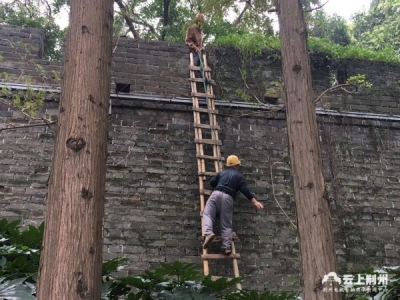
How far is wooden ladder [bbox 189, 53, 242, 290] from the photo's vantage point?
16.9ft

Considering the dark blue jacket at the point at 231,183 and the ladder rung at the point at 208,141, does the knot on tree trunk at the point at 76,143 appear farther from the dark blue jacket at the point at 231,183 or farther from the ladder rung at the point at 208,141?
the ladder rung at the point at 208,141

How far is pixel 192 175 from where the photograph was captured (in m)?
5.36

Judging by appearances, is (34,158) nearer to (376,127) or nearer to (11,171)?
(11,171)

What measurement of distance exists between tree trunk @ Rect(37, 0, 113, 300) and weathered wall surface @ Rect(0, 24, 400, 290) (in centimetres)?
260

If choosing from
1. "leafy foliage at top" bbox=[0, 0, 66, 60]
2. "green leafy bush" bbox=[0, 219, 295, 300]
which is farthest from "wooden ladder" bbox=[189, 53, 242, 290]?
"leafy foliage at top" bbox=[0, 0, 66, 60]

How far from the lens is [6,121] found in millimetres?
5289

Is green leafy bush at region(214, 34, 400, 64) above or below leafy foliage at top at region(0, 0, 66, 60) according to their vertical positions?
below

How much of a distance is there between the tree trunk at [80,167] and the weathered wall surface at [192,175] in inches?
102

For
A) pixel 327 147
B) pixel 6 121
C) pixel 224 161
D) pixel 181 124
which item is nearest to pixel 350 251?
pixel 327 147

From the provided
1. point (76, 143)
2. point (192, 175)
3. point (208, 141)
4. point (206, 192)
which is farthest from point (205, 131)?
point (76, 143)

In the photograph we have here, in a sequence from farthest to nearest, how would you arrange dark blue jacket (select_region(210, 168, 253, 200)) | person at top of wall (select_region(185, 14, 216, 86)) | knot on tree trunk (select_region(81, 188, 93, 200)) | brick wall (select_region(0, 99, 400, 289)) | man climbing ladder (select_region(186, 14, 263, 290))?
person at top of wall (select_region(185, 14, 216, 86)), brick wall (select_region(0, 99, 400, 289)), dark blue jacket (select_region(210, 168, 253, 200)), man climbing ladder (select_region(186, 14, 263, 290)), knot on tree trunk (select_region(81, 188, 93, 200))

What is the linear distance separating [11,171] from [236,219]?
2.42 meters

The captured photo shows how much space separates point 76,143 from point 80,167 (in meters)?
0.12

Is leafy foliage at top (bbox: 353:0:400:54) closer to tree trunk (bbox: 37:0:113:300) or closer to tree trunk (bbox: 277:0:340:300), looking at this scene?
tree trunk (bbox: 277:0:340:300)
